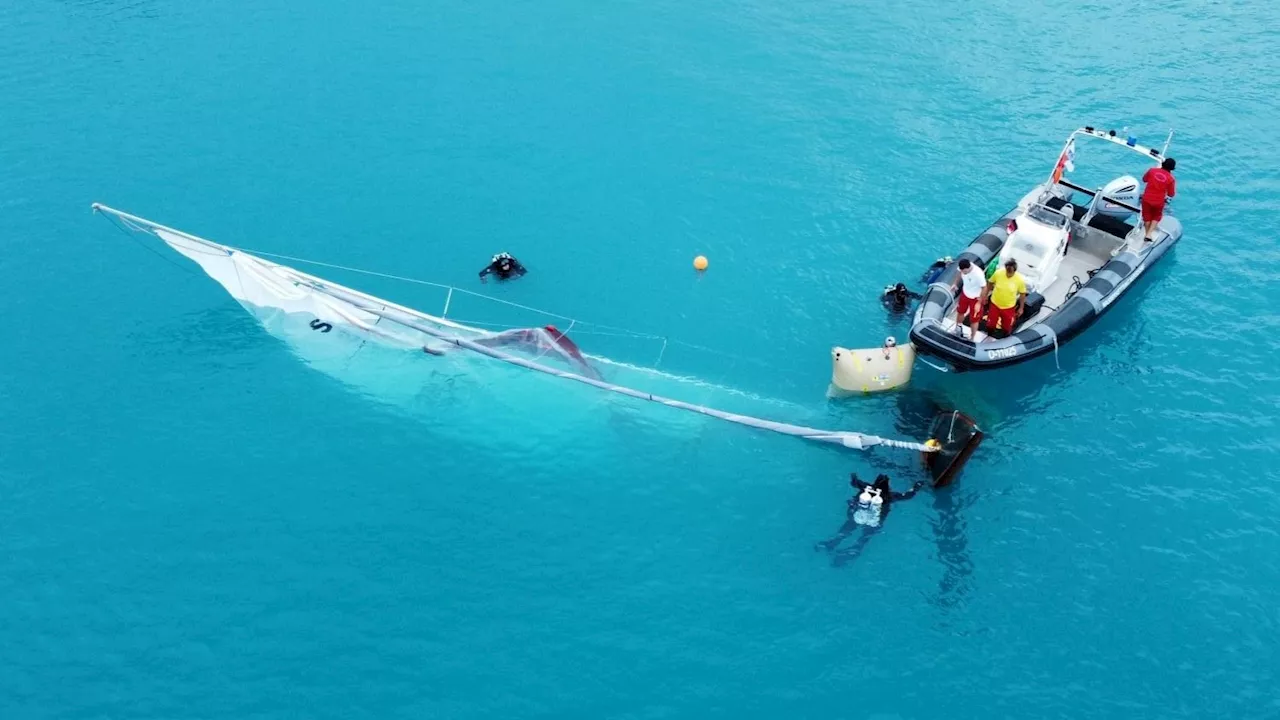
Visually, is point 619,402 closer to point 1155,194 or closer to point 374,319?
point 374,319

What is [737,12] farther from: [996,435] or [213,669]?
[213,669]

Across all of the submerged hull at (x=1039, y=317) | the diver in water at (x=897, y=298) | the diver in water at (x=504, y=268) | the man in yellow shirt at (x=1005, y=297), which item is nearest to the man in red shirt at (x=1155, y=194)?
the submerged hull at (x=1039, y=317)

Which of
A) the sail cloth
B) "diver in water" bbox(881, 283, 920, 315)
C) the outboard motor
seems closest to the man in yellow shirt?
"diver in water" bbox(881, 283, 920, 315)

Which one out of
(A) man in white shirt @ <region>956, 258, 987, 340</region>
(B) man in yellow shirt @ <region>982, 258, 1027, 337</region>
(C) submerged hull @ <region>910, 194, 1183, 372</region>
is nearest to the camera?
(A) man in white shirt @ <region>956, 258, 987, 340</region>

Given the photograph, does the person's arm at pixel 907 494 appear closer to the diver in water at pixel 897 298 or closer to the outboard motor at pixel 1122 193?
the diver in water at pixel 897 298

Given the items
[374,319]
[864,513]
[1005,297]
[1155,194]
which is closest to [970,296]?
[1005,297]

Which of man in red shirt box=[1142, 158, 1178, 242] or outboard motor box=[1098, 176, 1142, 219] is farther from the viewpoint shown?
outboard motor box=[1098, 176, 1142, 219]

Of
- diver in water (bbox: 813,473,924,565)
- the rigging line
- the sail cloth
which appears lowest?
diver in water (bbox: 813,473,924,565)

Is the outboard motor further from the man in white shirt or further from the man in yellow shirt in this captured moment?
the man in white shirt
